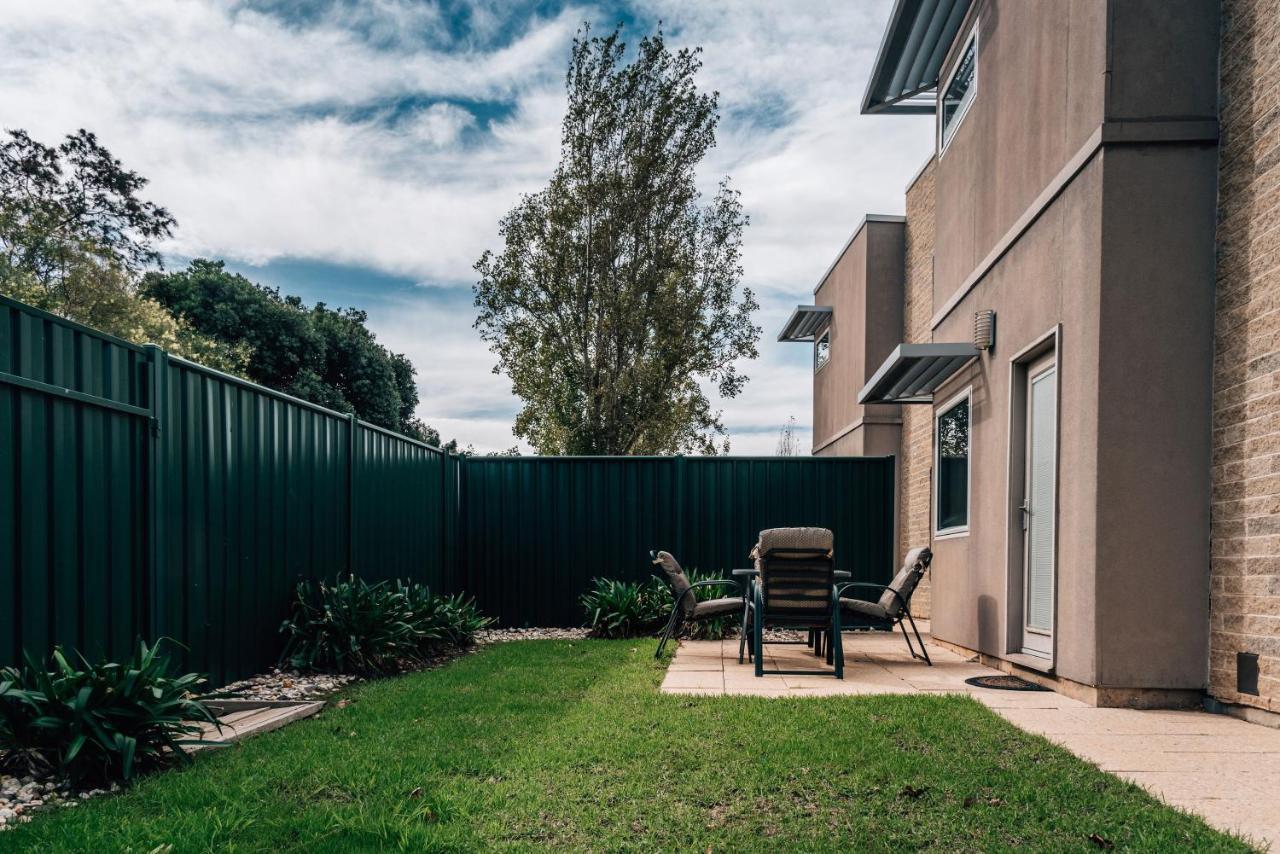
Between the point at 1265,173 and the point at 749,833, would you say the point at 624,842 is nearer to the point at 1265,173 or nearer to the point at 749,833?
the point at 749,833

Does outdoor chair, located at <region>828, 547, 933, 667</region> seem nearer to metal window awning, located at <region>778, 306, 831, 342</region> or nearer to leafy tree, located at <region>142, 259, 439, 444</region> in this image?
metal window awning, located at <region>778, 306, 831, 342</region>

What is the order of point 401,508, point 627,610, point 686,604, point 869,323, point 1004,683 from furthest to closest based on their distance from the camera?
1. point 869,323
2. point 627,610
3. point 401,508
4. point 686,604
5. point 1004,683

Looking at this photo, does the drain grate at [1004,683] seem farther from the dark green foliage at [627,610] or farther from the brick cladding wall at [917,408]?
the brick cladding wall at [917,408]

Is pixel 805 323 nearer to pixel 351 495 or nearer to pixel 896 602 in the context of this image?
pixel 896 602

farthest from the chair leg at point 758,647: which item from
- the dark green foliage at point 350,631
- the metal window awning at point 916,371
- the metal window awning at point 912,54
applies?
the metal window awning at point 912,54

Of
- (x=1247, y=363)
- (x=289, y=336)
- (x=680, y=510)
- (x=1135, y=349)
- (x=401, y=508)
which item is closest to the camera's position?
(x=1247, y=363)

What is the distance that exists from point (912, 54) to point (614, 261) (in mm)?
7688

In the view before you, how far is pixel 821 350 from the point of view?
55.0 feet

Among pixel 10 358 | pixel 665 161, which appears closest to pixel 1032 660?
pixel 10 358

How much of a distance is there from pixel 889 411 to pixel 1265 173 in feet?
27.4

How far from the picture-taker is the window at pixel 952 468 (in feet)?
25.3

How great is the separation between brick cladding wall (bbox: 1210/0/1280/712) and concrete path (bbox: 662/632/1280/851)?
0.48m

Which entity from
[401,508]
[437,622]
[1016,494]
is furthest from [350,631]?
[1016,494]

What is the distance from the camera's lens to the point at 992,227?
6.83m
